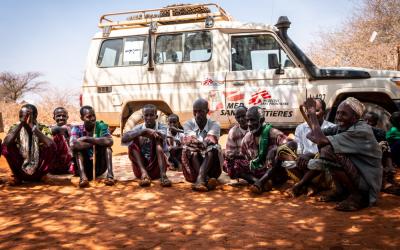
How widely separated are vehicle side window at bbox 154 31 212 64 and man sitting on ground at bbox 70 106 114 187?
1.98m

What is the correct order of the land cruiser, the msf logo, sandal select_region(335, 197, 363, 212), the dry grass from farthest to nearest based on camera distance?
the dry grass
the msf logo
the land cruiser
sandal select_region(335, 197, 363, 212)

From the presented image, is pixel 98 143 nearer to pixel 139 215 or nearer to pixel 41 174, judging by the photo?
pixel 41 174

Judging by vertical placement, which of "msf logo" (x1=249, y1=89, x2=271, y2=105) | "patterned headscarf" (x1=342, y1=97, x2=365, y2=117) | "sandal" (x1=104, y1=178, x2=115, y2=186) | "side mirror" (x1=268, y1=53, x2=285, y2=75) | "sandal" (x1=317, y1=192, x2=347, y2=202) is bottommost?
"sandal" (x1=317, y1=192, x2=347, y2=202)

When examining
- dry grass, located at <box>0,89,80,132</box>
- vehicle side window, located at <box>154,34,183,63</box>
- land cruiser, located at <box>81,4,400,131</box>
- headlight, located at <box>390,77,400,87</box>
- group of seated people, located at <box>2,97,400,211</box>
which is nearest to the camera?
group of seated people, located at <box>2,97,400,211</box>

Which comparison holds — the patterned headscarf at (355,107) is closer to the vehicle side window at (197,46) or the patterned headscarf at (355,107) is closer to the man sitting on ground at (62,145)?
the vehicle side window at (197,46)

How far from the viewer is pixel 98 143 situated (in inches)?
166

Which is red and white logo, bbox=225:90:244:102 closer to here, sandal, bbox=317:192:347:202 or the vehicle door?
the vehicle door

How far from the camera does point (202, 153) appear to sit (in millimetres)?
4121

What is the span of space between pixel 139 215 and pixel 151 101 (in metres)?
3.27

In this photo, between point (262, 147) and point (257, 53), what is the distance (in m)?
2.15

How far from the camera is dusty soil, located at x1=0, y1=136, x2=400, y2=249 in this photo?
7.73ft

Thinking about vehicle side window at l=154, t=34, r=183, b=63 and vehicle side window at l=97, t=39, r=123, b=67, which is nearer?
vehicle side window at l=154, t=34, r=183, b=63

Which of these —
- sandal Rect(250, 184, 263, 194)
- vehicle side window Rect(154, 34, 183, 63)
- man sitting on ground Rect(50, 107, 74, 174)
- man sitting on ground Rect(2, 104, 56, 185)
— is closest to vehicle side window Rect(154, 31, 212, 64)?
vehicle side window Rect(154, 34, 183, 63)

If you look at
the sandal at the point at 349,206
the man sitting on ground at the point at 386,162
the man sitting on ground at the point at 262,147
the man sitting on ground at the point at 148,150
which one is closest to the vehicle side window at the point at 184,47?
the man sitting on ground at the point at 148,150
